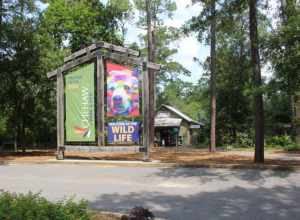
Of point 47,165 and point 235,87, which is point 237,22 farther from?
point 235,87

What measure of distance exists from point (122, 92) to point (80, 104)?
78.5 inches

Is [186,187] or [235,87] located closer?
[186,187]

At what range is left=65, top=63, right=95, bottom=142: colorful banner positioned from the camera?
62.8 ft

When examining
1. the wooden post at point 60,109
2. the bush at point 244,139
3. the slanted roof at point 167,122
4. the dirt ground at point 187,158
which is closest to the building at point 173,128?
the slanted roof at point 167,122

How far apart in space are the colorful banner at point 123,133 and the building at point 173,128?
116ft

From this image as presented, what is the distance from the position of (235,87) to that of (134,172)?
30.7 meters

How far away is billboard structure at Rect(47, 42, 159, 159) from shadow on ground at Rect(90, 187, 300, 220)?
717cm

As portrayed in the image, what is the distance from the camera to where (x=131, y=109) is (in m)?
18.5

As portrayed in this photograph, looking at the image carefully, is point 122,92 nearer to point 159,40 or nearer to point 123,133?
point 123,133

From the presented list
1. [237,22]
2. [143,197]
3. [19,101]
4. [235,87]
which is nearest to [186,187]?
[143,197]

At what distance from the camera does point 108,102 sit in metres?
18.8

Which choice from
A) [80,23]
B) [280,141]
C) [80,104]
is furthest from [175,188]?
[280,141]

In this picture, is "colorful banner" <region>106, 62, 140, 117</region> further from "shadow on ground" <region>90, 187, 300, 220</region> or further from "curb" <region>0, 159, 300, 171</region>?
"shadow on ground" <region>90, 187, 300, 220</region>

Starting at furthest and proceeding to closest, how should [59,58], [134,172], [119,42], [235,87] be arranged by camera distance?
[235,87]
[119,42]
[59,58]
[134,172]
